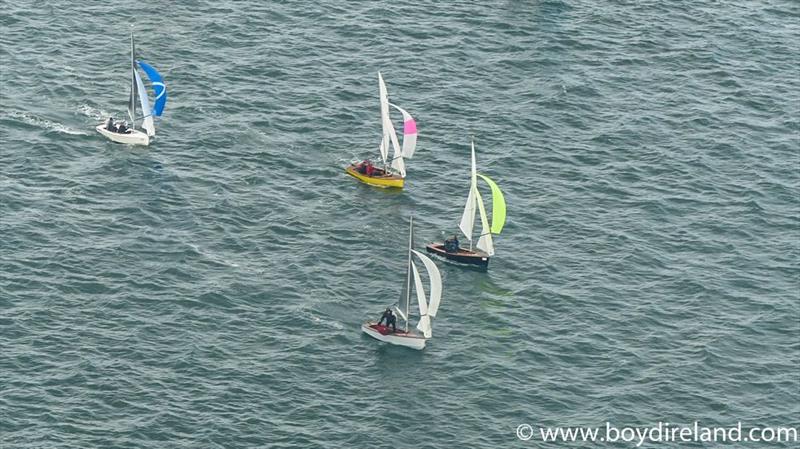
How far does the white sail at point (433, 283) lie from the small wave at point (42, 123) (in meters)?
46.4

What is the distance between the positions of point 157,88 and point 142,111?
3101 mm

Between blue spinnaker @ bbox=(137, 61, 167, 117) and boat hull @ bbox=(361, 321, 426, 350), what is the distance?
42.3m

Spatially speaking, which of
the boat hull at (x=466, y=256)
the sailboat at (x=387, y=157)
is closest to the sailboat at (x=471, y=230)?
the boat hull at (x=466, y=256)

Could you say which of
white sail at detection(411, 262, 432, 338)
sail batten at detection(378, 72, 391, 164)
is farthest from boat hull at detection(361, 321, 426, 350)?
sail batten at detection(378, 72, 391, 164)

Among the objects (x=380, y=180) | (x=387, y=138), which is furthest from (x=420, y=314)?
(x=387, y=138)

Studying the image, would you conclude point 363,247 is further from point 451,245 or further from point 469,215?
point 469,215

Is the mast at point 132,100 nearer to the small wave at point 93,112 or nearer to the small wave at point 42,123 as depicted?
the small wave at point 93,112

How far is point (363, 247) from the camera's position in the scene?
164125 millimetres

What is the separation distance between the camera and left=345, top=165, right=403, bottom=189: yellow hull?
571 ft

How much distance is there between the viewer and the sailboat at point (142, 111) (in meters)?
177

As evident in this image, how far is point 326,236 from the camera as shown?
165 m

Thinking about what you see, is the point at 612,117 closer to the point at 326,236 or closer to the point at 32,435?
the point at 326,236

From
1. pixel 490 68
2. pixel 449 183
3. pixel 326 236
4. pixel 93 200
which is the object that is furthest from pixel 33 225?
pixel 490 68

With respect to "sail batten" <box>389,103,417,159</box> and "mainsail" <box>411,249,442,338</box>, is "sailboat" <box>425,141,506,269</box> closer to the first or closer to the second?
"sail batten" <box>389,103,417,159</box>
